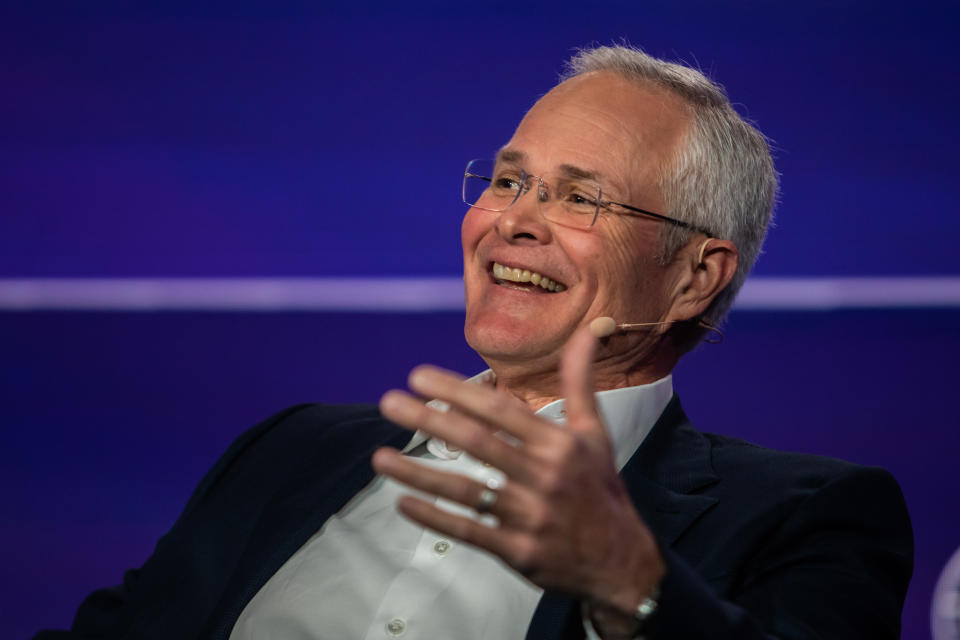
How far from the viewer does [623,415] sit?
59.1 inches

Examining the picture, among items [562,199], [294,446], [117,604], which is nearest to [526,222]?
[562,199]

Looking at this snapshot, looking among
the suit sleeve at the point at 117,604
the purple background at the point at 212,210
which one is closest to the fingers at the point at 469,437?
the suit sleeve at the point at 117,604

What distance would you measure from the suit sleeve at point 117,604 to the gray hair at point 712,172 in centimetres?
82

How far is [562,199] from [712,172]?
0.25 metres

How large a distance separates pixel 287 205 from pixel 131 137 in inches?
16.4

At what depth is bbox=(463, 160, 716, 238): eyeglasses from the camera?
155cm

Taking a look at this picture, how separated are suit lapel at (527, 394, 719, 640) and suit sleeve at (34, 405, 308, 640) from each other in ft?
2.28

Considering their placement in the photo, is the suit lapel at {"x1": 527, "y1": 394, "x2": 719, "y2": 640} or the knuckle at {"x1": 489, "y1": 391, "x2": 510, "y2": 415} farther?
the suit lapel at {"x1": 527, "y1": 394, "x2": 719, "y2": 640}

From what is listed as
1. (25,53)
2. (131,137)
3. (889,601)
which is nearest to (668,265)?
(889,601)

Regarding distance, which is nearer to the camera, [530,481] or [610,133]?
[530,481]

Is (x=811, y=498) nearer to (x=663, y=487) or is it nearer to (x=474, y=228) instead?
(x=663, y=487)

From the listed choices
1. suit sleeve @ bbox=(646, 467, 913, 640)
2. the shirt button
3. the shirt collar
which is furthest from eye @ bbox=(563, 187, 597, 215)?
the shirt button

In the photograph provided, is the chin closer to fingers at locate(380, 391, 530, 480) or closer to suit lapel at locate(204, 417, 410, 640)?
suit lapel at locate(204, 417, 410, 640)

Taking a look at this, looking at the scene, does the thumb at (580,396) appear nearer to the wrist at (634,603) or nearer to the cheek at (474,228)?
the wrist at (634,603)
